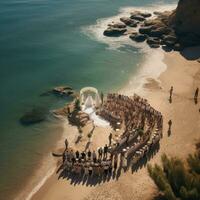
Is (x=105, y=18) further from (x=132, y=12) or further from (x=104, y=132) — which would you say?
(x=104, y=132)

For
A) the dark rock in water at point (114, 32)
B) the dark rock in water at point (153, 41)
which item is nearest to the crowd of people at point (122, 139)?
the dark rock in water at point (153, 41)

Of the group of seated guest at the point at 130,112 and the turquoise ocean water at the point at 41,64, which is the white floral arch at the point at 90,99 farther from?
the turquoise ocean water at the point at 41,64

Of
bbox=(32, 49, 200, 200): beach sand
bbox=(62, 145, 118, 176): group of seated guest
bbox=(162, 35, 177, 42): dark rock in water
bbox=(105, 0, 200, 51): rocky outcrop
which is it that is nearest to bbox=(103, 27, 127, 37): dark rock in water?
bbox=(105, 0, 200, 51): rocky outcrop

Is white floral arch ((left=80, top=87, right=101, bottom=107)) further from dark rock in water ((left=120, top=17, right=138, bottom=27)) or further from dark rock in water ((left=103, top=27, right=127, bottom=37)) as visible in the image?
dark rock in water ((left=120, top=17, right=138, bottom=27))

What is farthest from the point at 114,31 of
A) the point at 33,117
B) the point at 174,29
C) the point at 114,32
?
the point at 33,117

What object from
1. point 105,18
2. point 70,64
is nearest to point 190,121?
point 70,64

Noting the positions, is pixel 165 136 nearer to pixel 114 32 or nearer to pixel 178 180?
pixel 178 180
